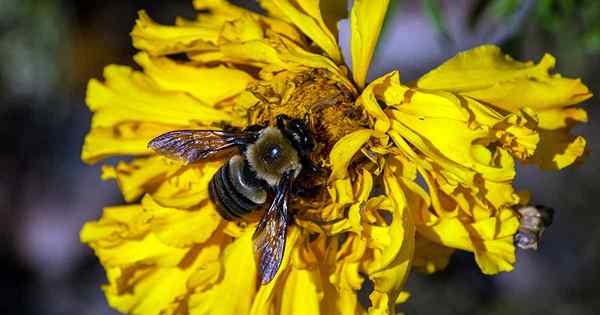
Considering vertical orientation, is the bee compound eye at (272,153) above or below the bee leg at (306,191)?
above

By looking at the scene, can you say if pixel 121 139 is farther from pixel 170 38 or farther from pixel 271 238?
pixel 271 238

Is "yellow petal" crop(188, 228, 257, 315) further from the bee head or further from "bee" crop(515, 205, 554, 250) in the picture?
"bee" crop(515, 205, 554, 250)

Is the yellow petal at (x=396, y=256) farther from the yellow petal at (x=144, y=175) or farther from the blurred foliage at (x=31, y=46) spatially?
the blurred foliage at (x=31, y=46)

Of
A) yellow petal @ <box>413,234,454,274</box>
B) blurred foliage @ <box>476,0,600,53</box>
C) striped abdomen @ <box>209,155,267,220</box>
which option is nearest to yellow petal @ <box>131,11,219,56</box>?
striped abdomen @ <box>209,155,267,220</box>

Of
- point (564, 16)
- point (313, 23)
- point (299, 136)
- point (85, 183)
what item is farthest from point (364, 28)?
point (85, 183)

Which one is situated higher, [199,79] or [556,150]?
[199,79]

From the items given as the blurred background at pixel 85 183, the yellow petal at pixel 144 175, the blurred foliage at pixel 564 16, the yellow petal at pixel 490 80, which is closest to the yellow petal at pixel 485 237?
the yellow petal at pixel 490 80
